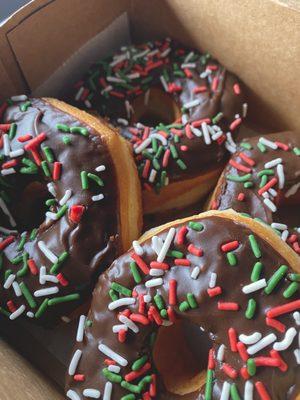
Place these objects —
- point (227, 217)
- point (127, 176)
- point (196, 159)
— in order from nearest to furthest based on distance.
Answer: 1. point (227, 217)
2. point (127, 176)
3. point (196, 159)

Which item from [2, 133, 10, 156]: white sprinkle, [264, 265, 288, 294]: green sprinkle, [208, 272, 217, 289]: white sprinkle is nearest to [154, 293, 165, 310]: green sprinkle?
[208, 272, 217, 289]: white sprinkle

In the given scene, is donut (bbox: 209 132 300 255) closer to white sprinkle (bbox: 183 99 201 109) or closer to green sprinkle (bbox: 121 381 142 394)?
white sprinkle (bbox: 183 99 201 109)

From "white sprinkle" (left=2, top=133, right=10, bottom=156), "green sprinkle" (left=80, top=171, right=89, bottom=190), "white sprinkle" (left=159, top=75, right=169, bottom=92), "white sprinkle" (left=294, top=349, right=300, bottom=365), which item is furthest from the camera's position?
"white sprinkle" (left=159, top=75, right=169, bottom=92)

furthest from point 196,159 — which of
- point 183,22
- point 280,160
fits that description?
point 183,22

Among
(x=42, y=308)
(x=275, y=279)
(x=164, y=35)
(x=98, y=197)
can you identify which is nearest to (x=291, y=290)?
(x=275, y=279)

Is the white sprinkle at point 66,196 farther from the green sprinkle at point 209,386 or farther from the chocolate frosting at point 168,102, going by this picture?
the green sprinkle at point 209,386

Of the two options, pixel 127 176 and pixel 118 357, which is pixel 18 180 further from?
pixel 118 357

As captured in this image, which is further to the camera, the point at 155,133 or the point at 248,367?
the point at 155,133
